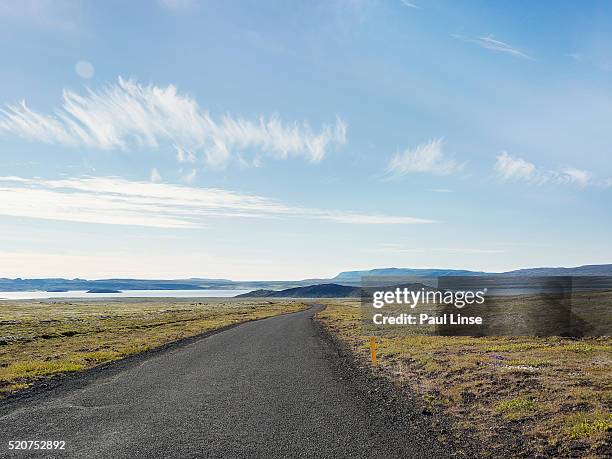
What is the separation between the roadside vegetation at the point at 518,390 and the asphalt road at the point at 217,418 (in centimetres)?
226

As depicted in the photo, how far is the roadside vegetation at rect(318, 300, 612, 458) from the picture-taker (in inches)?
461

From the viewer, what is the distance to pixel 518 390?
1688 cm

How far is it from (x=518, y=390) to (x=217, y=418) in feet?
36.7

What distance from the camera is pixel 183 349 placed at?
33031mm

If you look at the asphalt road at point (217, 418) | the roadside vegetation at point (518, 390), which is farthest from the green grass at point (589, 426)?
the asphalt road at point (217, 418)

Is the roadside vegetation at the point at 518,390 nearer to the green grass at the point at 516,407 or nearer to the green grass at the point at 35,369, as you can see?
the green grass at the point at 516,407

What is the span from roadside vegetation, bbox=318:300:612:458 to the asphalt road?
226 cm

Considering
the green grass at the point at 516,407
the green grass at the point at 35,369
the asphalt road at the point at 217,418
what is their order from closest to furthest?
the asphalt road at the point at 217,418 < the green grass at the point at 516,407 < the green grass at the point at 35,369

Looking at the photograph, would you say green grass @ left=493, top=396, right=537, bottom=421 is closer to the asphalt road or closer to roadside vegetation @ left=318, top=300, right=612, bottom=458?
roadside vegetation @ left=318, top=300, right=612, bottom=458

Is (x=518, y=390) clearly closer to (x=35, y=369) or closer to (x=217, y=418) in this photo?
(x=217, y=418)

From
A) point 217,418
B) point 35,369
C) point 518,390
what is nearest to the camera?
point 217,418

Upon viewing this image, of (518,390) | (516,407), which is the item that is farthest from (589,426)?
(518,390)

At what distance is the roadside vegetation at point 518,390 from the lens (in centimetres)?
1172

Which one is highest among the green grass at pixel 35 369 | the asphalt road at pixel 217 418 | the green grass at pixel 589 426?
the green grass at pixel 589 426
